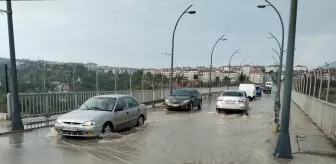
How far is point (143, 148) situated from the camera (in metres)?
8.56

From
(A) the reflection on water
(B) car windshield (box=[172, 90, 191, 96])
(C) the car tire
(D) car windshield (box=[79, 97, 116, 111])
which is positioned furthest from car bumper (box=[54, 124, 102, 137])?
(B) car windshield (box=[172, 90, 191, 96])

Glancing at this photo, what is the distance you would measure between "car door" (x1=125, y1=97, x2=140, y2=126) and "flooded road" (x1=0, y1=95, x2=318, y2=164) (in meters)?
0.37

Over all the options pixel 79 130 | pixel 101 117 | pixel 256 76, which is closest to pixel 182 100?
pixel 101 117

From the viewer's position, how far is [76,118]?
9508 mm

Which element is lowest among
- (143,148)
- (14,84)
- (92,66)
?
(143,148)

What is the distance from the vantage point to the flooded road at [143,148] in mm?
7273

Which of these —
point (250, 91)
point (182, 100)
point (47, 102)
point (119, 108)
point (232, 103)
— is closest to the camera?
point (119, 108)

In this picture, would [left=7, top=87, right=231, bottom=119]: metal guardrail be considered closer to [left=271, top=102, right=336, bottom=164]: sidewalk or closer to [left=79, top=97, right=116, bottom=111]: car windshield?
[left=79, top=97, right=116, bottom=111]: car windshield

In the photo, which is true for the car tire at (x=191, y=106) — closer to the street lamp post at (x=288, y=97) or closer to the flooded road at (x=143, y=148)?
the flooded road at (x=143, y=148)

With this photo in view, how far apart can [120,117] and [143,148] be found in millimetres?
2494

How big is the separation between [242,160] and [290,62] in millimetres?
2650

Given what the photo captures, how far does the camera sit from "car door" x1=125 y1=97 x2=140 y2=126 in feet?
38.1

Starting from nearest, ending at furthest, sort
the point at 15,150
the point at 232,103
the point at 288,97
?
1. the point at 288,97
2. the point at 15,150
3. the point at 232,103

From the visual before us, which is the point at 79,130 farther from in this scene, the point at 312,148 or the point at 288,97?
the point at 312,148
